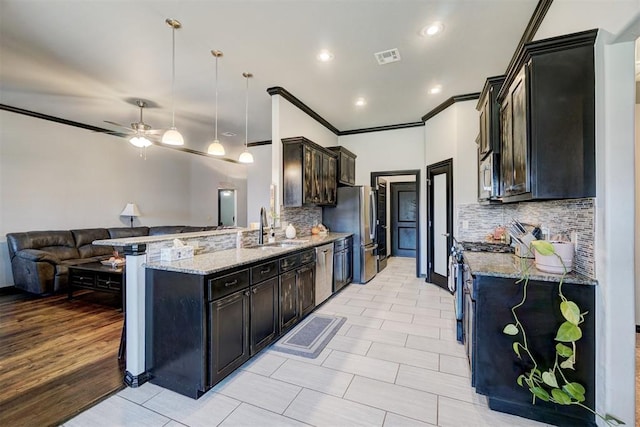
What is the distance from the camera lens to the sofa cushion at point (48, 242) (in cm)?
452

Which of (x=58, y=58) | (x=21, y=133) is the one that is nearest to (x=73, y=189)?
(x=21, y=133)

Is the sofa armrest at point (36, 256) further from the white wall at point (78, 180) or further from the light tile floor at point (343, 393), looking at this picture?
the light tile floor at point (343, 393)

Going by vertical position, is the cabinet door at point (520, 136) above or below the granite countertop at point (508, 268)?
above

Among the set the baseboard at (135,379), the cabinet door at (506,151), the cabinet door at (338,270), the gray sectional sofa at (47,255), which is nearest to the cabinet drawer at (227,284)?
the baseboard at (135,379)

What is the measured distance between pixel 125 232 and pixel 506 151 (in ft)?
22.5

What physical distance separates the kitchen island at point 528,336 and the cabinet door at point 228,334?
178 cm

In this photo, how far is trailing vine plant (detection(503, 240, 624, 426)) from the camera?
1537mm

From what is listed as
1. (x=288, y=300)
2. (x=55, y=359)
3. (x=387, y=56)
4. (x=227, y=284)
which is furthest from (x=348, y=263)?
(x=55, y=359)

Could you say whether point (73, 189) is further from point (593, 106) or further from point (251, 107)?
point (593, 106)

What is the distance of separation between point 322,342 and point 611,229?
7.92 ft

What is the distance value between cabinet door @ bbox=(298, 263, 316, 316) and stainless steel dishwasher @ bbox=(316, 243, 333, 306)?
0.57 feet

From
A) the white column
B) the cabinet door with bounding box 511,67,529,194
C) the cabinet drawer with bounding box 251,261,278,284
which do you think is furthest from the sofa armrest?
the cabinet door with bounding box 511,67,529,194

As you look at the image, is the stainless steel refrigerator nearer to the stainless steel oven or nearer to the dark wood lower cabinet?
the stainless steel oven

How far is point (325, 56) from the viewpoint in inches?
129
